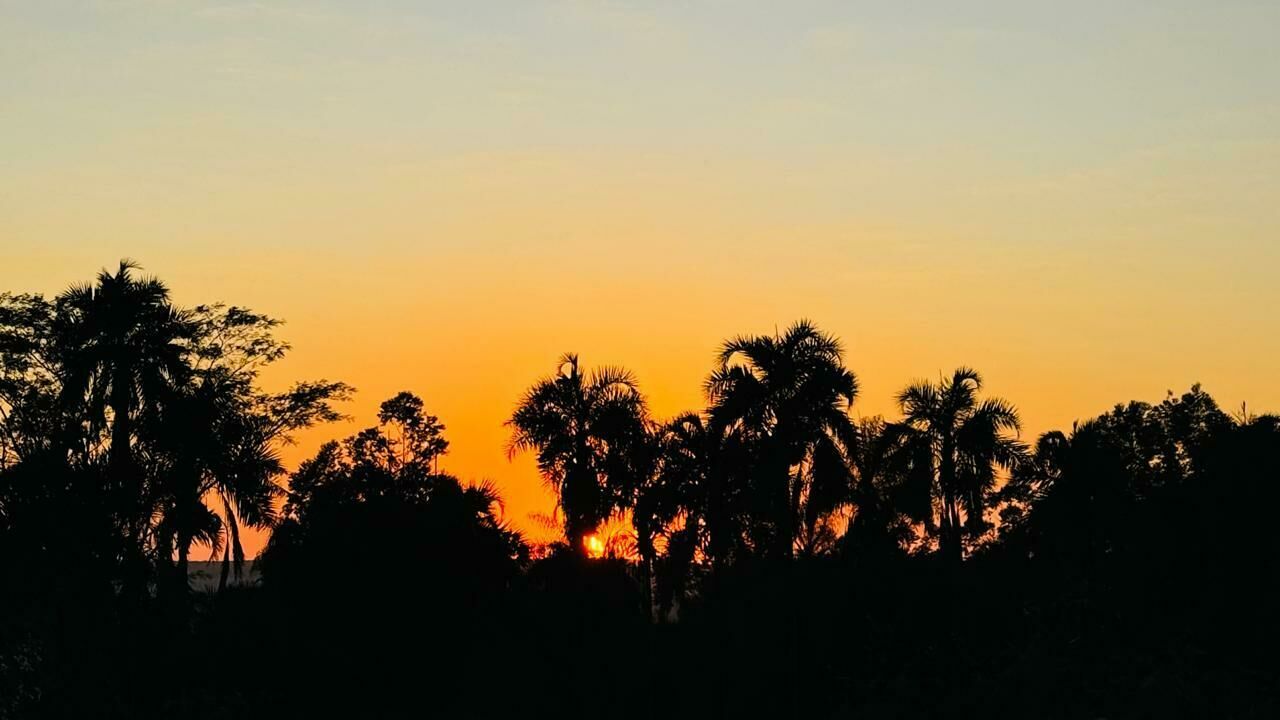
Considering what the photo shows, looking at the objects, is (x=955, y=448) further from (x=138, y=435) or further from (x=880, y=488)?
(x=138, y=435)

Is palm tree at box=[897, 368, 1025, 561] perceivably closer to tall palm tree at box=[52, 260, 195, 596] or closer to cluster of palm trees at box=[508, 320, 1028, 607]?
cluster of palm trees at box=[508, 320, 1028, 607]

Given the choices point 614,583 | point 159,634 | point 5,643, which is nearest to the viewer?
point 5,643

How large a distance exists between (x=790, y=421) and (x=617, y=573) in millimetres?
9246

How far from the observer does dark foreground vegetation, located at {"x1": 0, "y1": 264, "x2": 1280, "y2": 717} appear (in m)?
33.2

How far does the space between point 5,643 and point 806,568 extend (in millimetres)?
22554

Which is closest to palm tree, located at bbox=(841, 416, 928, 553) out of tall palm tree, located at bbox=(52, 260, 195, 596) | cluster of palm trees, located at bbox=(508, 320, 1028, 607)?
cluster of palm trees, located at bbox=(508, 320, 1028, 607)

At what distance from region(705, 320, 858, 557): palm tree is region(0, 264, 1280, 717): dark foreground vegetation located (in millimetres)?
85

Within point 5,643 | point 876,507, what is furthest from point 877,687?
point 5,643

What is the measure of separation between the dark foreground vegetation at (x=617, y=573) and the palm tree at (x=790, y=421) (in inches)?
3.3

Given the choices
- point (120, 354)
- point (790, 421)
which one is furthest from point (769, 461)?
point (120, 354)

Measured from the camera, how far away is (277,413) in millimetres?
74500

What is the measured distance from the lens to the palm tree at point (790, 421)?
45.9 m

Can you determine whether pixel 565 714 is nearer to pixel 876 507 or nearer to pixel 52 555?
pixel 876 507

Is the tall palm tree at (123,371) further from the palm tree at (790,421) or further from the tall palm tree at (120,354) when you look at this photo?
the palm tree at (790,421)
